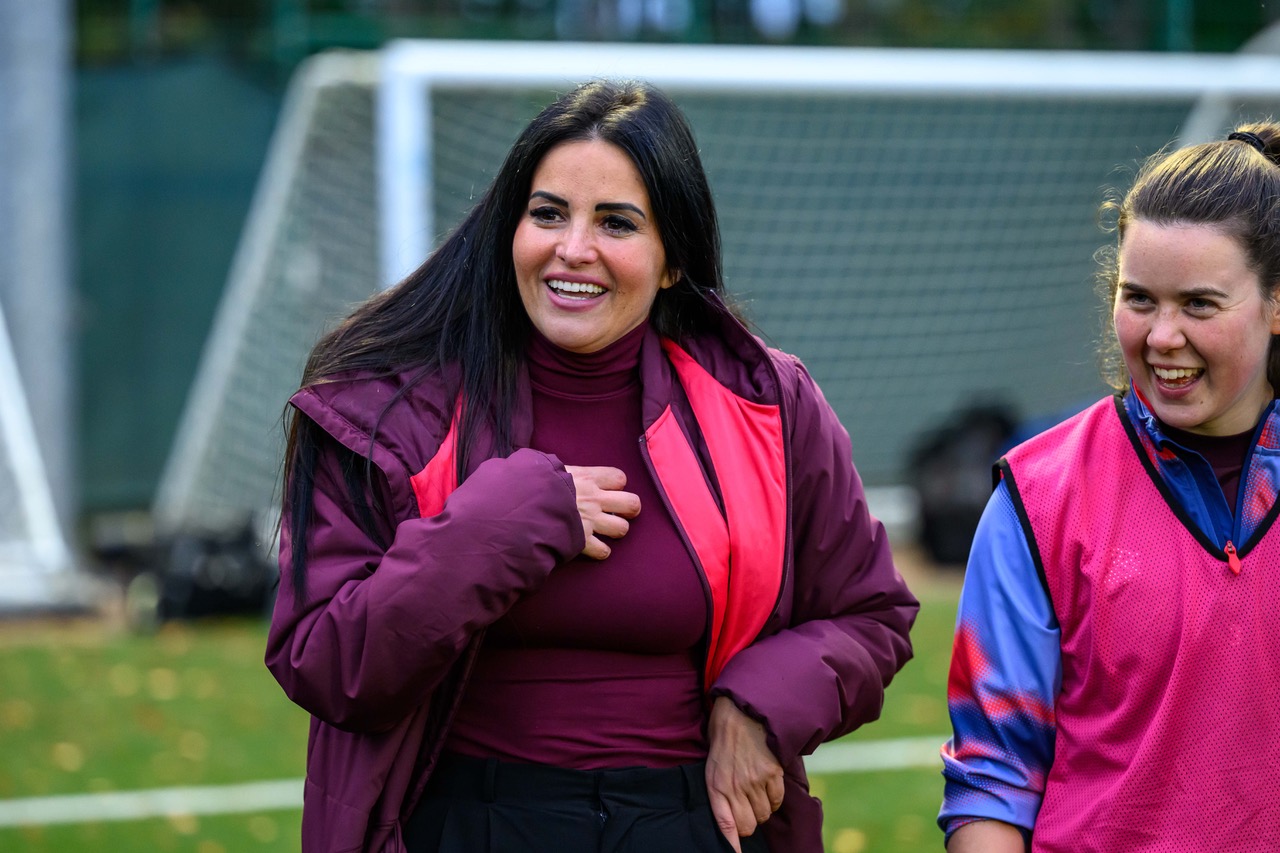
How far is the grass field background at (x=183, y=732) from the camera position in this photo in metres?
5.20

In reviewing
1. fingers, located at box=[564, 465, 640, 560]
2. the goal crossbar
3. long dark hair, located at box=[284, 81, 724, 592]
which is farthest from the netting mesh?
fingers, located at box=[564, 465, 640, 560]

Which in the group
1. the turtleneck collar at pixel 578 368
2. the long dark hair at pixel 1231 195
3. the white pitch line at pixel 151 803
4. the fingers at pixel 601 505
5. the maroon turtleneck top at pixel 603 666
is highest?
the long dark hair at pixel 1231 195

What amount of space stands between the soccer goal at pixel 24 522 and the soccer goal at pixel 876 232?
957 millimetres

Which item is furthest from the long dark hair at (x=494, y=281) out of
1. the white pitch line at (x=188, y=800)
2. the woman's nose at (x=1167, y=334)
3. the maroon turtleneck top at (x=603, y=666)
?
the white pitch line at (x=188, y=800)

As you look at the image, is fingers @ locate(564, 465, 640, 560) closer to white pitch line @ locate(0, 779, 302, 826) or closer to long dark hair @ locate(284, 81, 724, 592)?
long dark hair @ locate(284, 81, 724, 592)

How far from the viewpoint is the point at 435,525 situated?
7.04ft

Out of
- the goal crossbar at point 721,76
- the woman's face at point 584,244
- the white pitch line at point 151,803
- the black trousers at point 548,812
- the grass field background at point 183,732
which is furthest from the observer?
the goal crossbar at point 721,76

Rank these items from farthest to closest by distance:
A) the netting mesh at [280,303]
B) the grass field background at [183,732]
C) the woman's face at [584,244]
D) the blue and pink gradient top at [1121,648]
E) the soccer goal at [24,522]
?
the netting mesh at [280,303]
the soccer goal at [24,522]
the grass field background at [183,732]
the woman's face at [584,244]
the blue and pink gradient top at [1121,648]

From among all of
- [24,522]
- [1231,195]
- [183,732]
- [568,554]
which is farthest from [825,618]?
[24,522]

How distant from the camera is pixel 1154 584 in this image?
2123 mm

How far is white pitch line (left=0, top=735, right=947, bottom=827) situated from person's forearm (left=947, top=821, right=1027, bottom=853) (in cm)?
382

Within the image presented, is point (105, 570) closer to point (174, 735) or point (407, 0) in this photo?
point (174, 735)

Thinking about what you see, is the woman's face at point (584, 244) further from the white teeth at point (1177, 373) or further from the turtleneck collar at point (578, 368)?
the white teeth at point (1177, 373)

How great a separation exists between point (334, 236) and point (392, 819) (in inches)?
290
